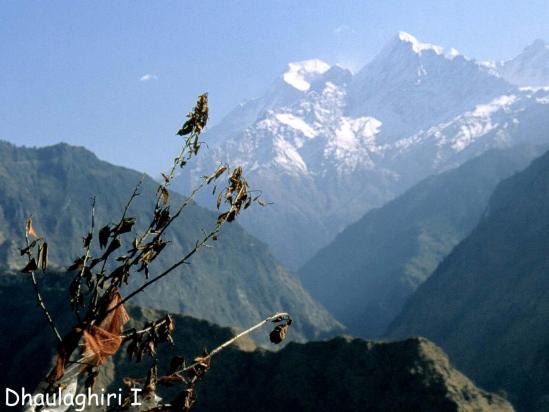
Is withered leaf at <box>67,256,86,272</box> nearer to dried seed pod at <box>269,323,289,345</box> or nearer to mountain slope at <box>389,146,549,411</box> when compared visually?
dried seed pod at <box>269,323,289,345</box>

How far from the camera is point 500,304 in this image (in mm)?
148375

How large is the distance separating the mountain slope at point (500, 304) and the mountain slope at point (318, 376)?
3388 centimetres

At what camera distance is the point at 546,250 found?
513ft

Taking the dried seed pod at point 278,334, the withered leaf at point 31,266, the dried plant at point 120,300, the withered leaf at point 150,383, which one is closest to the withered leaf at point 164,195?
the dried plant at point 120,300

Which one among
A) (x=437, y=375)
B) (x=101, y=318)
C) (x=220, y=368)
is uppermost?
(x=220, y=368)

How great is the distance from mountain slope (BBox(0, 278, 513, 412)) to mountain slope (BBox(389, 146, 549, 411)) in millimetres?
33882

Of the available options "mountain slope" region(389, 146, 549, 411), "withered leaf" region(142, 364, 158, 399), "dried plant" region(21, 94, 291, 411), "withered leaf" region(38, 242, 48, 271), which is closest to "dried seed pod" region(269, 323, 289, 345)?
"dried plant" region(21, 94, 291, 411)

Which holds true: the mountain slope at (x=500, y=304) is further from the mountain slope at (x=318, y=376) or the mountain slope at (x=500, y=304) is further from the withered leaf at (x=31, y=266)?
the withered leaf at (x=31, y=266)

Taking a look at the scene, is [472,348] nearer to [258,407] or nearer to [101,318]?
[258,407]

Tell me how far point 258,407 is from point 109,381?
49.5 feet

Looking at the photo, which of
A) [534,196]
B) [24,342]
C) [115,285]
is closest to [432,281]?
[534,196]

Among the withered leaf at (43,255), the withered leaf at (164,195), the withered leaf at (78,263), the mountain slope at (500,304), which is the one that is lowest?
the withered leaf at (78,263)

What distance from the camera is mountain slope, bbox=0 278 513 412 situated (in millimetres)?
53938

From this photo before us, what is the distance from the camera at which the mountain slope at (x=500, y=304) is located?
367 feet
